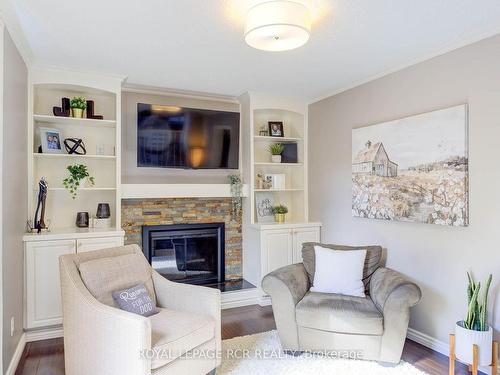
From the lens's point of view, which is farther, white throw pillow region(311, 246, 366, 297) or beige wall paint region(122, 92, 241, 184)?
beige wall paint region(122, 92, 241, 184)

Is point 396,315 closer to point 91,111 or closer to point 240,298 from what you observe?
point 240,298

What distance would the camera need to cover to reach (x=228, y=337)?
3.05 metres

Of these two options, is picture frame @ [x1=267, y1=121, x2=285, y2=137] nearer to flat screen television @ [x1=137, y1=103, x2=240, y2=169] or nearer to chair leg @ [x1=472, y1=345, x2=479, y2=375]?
flat screen television @ [x1=137, y1=103, x2=240, y2=169]

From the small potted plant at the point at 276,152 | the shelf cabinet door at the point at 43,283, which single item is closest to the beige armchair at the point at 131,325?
the shelf cabinet door at the point at 43,283

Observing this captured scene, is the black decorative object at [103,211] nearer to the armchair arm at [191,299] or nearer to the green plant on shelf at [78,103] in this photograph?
the green plant on shelf at [78,103]

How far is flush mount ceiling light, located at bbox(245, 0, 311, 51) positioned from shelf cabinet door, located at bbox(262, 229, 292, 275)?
7.44ft

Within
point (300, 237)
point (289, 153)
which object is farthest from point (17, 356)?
point (289, 153)

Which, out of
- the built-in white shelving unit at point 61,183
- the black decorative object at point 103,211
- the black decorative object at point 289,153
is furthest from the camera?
the black decorative object at point 289,153

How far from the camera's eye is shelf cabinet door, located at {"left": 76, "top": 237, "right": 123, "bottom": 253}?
315cm

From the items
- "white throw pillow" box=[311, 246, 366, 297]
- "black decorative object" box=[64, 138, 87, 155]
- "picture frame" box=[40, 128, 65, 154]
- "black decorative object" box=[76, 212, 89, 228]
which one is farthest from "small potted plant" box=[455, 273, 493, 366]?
"picture frame" box=[40, 128, 65, 154]

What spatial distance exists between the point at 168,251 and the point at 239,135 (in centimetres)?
158

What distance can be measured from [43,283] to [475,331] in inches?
129

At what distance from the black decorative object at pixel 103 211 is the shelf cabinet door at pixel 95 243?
1.13 feet

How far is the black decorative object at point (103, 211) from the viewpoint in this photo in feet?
11.5
